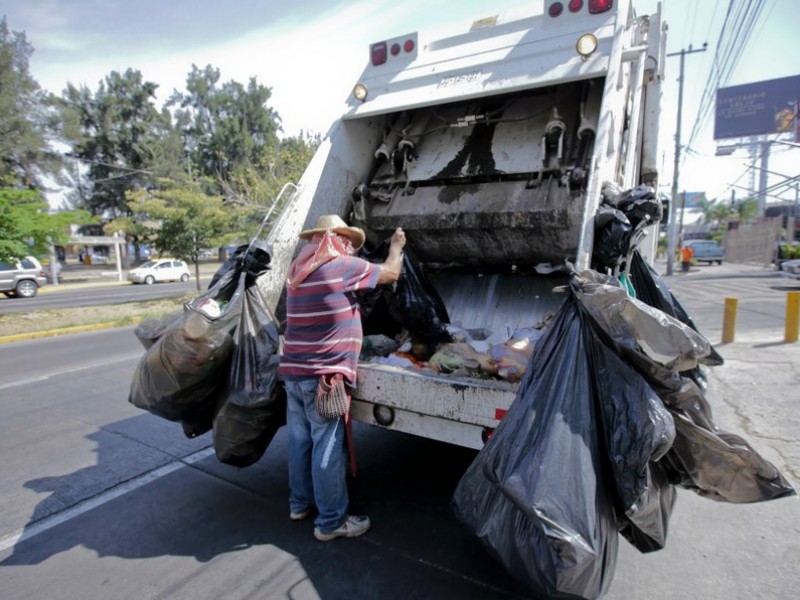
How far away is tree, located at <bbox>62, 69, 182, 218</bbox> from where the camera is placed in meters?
38.1

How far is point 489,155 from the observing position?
353 centimetres

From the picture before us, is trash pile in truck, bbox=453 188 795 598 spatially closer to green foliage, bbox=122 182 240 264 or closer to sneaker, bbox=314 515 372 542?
sneaker, bbox=314 515 372 542

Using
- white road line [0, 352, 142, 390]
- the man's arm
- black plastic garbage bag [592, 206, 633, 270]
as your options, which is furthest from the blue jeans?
white road line [0, 352, 142, 390]

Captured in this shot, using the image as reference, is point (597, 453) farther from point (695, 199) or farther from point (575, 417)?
point (695, 199)

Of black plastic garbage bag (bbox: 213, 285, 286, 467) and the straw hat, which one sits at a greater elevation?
the straw hat

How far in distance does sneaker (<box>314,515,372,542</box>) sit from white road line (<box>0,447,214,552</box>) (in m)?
1.37

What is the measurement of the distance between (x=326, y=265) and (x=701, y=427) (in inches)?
67.1

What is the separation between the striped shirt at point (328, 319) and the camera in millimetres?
2471

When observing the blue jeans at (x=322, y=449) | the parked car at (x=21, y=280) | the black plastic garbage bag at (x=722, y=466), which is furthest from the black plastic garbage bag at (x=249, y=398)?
the parked car at (x=21, y=280)

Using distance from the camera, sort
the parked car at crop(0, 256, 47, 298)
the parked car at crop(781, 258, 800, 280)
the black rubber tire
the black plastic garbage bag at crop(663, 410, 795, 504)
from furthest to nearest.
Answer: the black rubber tire < the parked car at crop(0, 256, 47, 298) < the parked car at crop(781, 258, 800, 280) < the black plastic garbage bag at crop(663, 410, 795, 504)

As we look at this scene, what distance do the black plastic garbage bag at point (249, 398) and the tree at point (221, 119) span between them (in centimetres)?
4297

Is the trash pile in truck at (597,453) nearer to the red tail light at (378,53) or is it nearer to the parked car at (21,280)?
the red tail light at (378,53)

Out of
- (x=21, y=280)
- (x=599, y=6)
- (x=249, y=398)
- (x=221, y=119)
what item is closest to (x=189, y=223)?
(x=21, y=280)

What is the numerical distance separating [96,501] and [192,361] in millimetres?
1252
